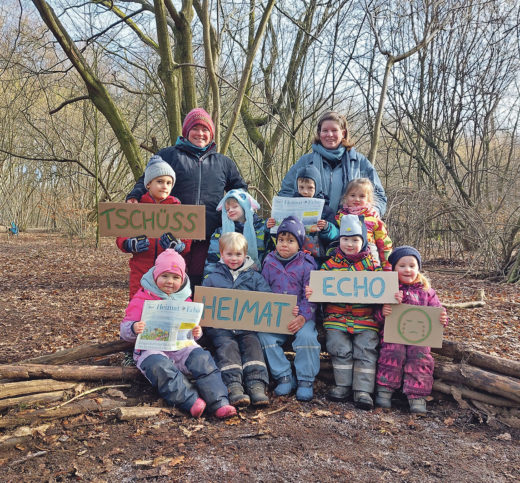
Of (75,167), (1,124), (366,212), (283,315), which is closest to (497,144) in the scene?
(366,212)

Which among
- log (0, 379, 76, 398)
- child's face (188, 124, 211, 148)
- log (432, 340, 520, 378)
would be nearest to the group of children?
log (432, 340, 520, 378)

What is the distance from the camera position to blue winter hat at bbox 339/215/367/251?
10.8 feet

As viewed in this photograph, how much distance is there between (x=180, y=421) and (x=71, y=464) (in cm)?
69

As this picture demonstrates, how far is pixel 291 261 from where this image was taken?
3521 millimetres

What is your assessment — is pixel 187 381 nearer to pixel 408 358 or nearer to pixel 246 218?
pixel 246 218

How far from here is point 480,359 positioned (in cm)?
323

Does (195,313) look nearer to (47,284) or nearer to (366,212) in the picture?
(366,212)

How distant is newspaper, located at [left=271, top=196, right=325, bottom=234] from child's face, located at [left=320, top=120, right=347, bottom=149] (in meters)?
0.52

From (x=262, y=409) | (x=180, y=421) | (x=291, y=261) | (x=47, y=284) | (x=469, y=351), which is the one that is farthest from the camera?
(x=47, y=284)

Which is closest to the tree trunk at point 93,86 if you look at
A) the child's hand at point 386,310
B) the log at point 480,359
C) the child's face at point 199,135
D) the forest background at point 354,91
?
the forest background at point 354,91

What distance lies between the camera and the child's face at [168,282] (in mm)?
3201

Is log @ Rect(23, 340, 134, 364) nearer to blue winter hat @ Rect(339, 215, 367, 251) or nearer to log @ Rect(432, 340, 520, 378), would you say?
blue winter hat @ Rect(339, 215, 367, 251)

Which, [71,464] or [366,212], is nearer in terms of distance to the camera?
[71,464]

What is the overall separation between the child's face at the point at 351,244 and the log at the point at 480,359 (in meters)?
1.01
